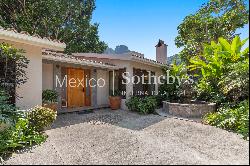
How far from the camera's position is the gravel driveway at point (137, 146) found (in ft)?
17.0

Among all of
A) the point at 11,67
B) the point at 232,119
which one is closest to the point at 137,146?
the point at 232,119

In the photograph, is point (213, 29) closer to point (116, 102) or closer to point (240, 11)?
point (240, 11)

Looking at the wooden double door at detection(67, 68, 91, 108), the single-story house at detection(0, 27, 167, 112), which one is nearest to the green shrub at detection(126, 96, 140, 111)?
the single-story house at detection(0, 27, 167, 112)

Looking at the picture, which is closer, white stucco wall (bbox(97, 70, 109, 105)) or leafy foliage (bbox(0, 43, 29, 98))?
leafy foliage (bbox(0, 43, 29, 98))

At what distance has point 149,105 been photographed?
12.1m

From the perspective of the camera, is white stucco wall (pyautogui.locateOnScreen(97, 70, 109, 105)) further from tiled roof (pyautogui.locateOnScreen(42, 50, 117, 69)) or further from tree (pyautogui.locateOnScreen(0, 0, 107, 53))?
tree (pyautogui.locateOnScreen(0, 0, 107, 53))

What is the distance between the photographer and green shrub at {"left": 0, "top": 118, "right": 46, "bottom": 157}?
594 centimetres

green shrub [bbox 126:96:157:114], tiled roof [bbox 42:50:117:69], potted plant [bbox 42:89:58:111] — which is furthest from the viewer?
green shrub [bbox 126:96:157:114]

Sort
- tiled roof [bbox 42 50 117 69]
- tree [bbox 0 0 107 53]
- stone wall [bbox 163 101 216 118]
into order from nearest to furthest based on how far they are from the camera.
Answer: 1. stone wall [bbox 163 101 216 118]
2. tiled roof [bbox 42 50 117 69]
3. tree [bbox 0 0 107 53]

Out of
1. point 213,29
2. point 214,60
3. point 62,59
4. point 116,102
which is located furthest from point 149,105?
point 213,29

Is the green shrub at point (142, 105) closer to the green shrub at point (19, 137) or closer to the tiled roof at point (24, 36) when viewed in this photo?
the tiled roof at point (24, 36)

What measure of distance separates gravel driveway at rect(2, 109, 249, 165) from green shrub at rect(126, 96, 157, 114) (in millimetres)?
3253

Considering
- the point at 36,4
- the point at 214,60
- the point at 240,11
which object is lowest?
the point at 214,60

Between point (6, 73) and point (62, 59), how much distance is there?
3.69 meters
